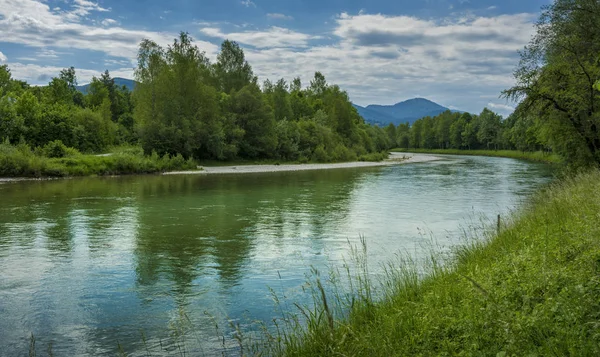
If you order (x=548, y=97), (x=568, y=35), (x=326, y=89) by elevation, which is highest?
(x=326, y=89)

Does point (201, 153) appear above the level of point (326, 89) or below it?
below

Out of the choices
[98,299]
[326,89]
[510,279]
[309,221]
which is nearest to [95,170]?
[309,221]

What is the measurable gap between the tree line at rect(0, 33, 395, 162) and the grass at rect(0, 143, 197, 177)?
271 centimetres

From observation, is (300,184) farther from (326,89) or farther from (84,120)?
(326,89)

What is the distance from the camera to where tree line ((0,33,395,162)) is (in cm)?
5841

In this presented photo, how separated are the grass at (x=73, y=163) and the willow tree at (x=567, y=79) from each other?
3873cm

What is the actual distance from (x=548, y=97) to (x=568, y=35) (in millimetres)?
5052

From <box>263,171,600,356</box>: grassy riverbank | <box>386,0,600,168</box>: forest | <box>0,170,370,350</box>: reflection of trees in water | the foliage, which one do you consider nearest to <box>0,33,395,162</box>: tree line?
the foliage

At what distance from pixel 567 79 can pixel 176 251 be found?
80.7 ft

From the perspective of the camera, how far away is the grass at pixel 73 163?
145 feet

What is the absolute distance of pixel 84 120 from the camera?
6241 cm

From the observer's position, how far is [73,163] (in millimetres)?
48344

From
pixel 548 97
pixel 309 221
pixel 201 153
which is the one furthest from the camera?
pixel 201 153

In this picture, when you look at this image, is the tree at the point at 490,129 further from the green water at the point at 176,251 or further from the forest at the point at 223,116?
the green water at the point at 176,251
